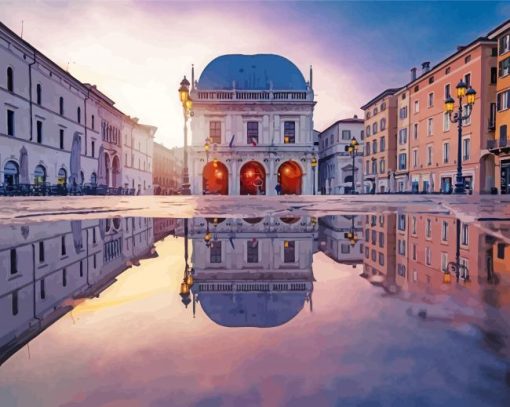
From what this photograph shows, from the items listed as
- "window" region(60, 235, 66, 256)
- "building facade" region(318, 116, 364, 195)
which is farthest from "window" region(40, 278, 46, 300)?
"building facade" region(318, 116, 364, 195)

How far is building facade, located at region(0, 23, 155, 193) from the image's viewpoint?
24.1 metres

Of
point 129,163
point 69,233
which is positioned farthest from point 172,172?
point 69,233

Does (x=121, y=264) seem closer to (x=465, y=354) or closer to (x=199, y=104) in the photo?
(x=465, y=354)

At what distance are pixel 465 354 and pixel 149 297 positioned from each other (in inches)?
46.2

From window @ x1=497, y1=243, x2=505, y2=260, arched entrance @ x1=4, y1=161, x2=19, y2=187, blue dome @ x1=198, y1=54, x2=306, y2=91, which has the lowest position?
window @ x1=497, y1=243, x2=505, y2=260

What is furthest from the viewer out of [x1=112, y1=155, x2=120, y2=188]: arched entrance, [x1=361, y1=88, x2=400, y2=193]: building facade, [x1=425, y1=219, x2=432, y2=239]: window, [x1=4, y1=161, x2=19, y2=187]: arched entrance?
[x1=361, y1=88, x2=400, y2=193]: building facade

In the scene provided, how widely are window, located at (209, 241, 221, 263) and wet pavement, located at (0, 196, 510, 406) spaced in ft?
0.12

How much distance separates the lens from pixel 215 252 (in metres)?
2.80

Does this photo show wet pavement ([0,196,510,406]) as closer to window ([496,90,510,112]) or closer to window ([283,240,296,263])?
window ([283,240,296,263])

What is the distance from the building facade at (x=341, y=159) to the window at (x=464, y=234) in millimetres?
55580

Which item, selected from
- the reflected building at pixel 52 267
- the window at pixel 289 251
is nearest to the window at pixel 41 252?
the reflected building at pixel 52 267

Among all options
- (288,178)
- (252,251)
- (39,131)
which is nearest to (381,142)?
(288,178)

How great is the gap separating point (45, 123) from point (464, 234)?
31559mm

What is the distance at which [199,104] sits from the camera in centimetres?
4306
